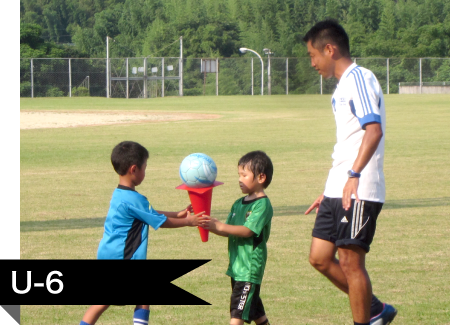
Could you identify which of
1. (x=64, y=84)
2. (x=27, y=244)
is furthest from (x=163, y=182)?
(x=64, y=84)

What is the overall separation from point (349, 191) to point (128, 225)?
1.38 m

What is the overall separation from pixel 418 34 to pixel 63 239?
2536 inches

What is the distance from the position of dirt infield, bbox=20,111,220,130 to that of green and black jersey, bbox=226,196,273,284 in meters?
23.3

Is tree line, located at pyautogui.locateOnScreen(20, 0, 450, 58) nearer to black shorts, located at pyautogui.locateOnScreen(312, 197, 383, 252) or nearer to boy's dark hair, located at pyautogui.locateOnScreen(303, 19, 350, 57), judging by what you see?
boy's dark hair, located at pyautogui.locateOnScreen(303, 19, 350, 57)

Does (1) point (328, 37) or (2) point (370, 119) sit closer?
(2) point (370, 119)

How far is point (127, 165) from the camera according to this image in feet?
14.1

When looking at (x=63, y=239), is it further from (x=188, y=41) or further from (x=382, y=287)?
(x=188, y=41)

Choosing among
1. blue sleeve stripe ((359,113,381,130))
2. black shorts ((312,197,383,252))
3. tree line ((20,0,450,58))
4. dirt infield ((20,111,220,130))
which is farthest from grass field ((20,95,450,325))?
tree line ((20,0,450,58))

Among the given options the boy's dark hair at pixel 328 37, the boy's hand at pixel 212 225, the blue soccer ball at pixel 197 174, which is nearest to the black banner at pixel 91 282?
the boy's hand at pixel 212 225

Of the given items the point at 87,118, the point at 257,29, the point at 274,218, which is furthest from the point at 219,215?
the point at 257,29

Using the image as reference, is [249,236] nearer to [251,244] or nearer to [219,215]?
[251,244]

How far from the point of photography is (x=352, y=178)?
14.1 feet

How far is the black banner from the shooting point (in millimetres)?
4355

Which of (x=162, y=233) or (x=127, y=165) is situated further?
(x=162, y=233)
